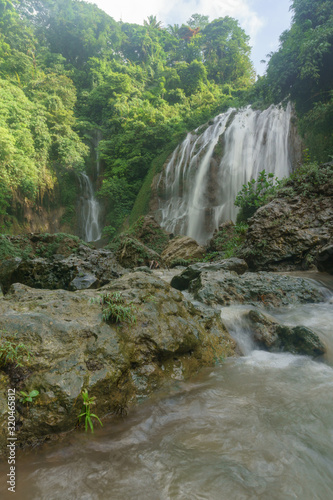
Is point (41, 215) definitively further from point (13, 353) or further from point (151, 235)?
point (13, 353)

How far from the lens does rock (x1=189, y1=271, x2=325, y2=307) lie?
486 cm

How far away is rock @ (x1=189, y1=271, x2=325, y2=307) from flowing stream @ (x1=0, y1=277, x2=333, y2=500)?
2.31 metres

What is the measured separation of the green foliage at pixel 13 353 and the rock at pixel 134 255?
8.81 meters

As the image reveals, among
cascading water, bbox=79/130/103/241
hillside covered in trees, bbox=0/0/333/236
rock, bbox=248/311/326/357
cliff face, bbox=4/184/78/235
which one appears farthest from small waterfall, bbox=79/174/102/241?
rock, bbox=248/311/326/357

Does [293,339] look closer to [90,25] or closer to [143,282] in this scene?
[143,282]

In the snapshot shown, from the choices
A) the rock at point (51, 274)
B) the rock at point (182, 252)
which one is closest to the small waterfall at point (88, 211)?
the rock at point (182, 252)

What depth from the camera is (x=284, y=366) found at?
9.43 ft

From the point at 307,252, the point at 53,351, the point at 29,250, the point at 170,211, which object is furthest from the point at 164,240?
the point at 53,351

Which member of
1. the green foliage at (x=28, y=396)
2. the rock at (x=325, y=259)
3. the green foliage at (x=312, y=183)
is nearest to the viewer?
the green foliage at (x=28, y=396)

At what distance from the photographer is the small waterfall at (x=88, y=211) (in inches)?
819

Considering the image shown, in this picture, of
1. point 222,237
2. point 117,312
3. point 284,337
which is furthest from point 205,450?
point 222,237

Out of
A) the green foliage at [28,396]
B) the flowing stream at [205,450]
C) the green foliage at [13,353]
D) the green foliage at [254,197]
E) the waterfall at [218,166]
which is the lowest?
the flowing stream at [205,450]

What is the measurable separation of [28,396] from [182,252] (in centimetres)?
1058

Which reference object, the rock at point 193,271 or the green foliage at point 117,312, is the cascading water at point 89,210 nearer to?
the rock at point 193,271
